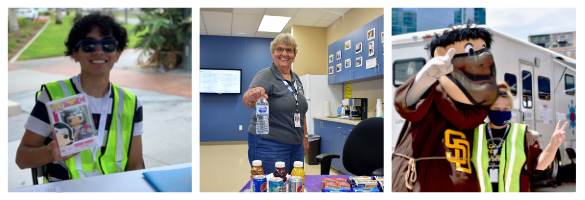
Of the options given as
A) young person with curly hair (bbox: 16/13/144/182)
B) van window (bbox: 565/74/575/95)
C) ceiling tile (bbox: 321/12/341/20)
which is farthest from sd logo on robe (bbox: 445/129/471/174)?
young person with curly hair (bbox: 16/13/144/182)

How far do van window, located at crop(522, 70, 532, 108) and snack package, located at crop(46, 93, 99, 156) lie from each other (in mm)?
2198

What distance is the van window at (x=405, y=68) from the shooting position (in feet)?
4.48

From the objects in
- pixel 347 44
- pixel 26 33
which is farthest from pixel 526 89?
pixel 26 33

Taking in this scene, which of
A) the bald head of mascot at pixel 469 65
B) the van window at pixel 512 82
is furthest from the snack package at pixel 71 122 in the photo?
the van window at pixel 512 82

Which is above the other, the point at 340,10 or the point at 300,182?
the point at 340,10

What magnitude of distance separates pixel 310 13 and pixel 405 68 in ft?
1.89

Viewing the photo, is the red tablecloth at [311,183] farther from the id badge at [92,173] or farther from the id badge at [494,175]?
the id badge at [494,175]

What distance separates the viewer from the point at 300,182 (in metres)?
1.42

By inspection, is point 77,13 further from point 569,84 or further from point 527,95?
point 569,84

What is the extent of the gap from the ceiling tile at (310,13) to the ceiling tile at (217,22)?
1.25 ft

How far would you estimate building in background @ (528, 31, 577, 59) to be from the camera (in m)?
1.39

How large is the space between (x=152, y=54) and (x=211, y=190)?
80cm

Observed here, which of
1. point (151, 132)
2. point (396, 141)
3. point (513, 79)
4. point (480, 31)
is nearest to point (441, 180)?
point (396, 141)
